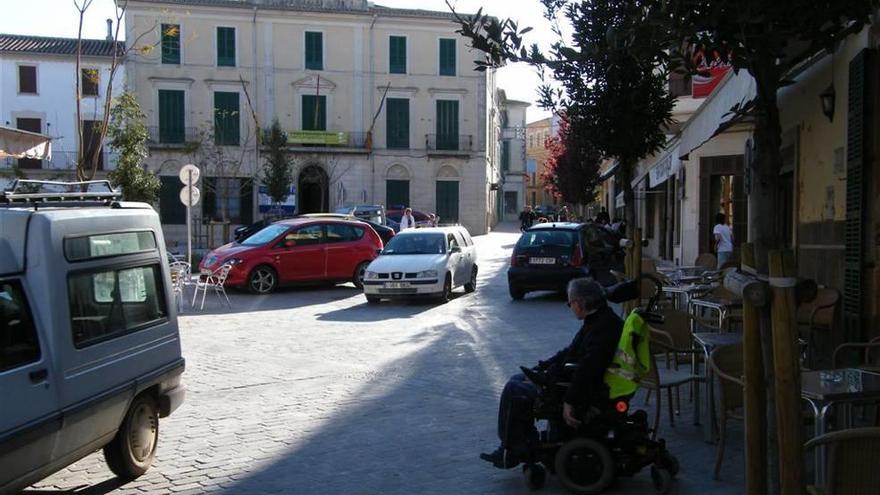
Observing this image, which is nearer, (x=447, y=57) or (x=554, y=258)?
(x=554, y=258)

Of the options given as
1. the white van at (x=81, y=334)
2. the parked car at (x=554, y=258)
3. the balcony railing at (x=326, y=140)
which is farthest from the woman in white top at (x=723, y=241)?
the balcony railing at (x=326, y=140)

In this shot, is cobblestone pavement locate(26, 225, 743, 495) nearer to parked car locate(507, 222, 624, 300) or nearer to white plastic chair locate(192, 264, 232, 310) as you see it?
parked car locate(507, 222, 624, 300)

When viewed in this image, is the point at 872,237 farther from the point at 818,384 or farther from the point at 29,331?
the point at 29,331

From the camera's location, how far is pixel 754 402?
11.5 feet

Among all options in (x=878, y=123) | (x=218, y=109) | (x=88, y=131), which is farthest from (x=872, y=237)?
(x=88, y=131)

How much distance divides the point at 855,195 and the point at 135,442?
6.63 metres

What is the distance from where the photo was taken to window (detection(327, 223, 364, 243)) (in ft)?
60.1

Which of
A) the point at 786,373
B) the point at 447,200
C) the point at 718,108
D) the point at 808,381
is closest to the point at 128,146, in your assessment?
the point at 718,108

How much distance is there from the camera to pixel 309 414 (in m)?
7.36

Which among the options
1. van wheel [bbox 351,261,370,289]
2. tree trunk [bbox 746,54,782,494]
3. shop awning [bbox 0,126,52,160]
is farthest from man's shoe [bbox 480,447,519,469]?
van wheel [bbox 351,261,370,289]

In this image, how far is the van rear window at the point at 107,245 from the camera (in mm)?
4930

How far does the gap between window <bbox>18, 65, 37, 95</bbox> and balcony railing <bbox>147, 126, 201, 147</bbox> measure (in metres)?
8.48

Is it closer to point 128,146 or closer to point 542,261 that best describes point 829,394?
point 542,261

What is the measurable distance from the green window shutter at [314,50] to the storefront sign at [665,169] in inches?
906
